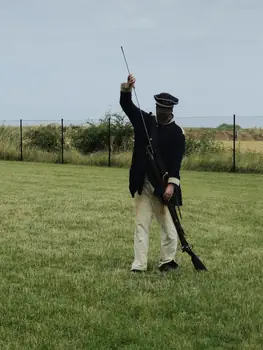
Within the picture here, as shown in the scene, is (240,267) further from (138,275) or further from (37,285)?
(37,285)

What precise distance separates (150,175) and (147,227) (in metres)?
0.60

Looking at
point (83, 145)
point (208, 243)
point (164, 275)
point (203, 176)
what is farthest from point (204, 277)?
point (83, 145)

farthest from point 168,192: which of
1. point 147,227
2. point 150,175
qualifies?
point 147,227

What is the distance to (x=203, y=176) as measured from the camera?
21.0m

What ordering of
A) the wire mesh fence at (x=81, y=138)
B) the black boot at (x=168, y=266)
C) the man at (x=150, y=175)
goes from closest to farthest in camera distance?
the man at (x=150, y=175) < the black boot at (x=168, y=266) < the wire mesh fence at (x=81, y=138)

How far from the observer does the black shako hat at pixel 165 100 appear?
20.8 feet

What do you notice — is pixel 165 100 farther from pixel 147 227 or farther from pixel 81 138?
pixel 81 138

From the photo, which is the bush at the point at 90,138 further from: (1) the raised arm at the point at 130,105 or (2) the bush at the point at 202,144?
(1) the raised arm at the point at 130,105

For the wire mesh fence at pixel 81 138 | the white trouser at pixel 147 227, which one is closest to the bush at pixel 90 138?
the wire mesh fence at pixel 81 138

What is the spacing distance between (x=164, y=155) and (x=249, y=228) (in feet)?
11.6

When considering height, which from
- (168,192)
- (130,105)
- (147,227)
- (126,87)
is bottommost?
(147,227)

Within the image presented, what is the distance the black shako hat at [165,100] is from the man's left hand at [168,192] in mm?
863

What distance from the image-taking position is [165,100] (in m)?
6.33

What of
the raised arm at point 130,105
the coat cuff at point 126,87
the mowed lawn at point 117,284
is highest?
the coat cuff at point 126,87
